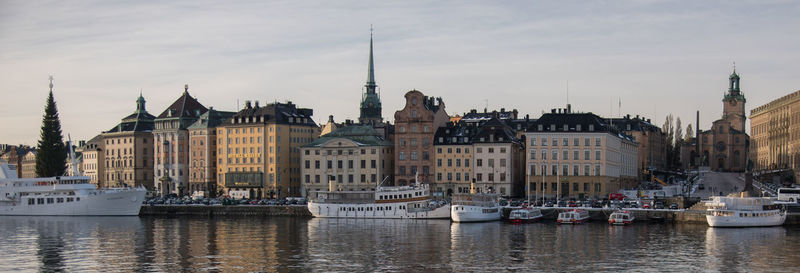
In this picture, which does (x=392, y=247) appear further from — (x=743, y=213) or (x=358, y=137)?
(x=358, y=137)

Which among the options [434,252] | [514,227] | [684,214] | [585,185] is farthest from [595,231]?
[585,185]

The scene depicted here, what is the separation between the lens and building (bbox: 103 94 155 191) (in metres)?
194

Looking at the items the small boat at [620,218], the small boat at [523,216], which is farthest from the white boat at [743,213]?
the small boat at [523,216]

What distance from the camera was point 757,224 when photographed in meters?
108

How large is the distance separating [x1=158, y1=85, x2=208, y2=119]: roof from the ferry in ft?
213

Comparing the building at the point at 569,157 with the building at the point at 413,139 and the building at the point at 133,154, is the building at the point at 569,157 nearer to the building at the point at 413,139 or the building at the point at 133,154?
the building at the point at 413,139

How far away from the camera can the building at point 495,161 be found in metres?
149

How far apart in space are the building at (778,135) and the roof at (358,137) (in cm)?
6539

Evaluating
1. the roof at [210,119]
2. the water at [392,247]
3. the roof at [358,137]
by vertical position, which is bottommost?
the water at [392,247]

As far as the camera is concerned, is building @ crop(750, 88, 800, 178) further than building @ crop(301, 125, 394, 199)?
Yes

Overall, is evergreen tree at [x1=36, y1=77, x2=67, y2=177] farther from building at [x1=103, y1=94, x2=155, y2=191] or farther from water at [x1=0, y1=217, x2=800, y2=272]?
water at [x1=0, y1=217, x2=800, y2=272]

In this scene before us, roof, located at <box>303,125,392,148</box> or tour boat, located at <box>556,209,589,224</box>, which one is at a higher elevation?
roof, located at <box>303,125,392,148</box>

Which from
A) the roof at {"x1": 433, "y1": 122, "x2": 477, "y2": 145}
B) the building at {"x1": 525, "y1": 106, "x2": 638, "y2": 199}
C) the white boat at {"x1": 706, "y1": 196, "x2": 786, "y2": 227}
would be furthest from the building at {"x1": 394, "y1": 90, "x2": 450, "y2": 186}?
the white boat at {"x1": 706, "y1": 196, "x2": 786, "y2": 227}

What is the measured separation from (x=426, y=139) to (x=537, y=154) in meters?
17.5
